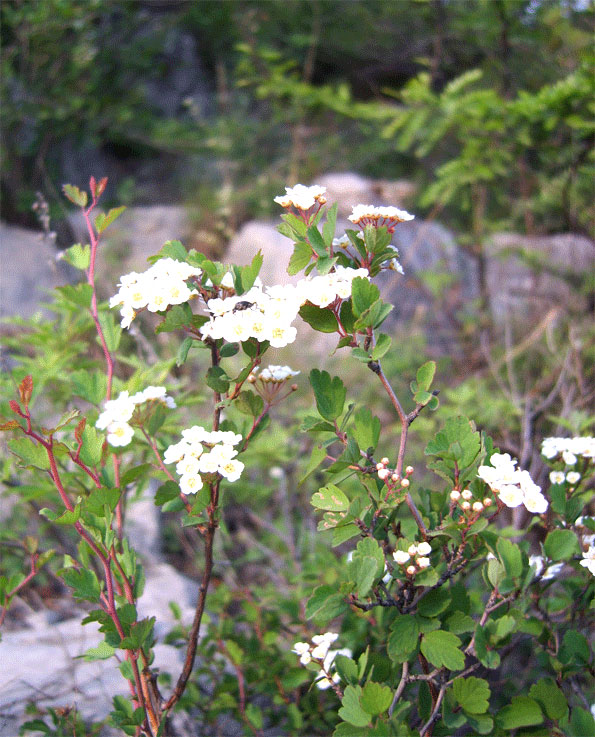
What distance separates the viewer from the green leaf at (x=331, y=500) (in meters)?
0.91

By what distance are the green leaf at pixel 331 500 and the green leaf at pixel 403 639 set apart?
0.19 meters

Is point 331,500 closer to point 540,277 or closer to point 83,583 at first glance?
point 83,583

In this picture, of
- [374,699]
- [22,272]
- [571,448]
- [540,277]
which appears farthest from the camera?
[22,272]

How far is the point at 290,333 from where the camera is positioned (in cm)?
90

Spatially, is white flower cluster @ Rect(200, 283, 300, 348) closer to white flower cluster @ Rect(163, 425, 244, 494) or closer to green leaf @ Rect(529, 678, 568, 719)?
white flower cluster @ Rect(163, 425, 244, 494)

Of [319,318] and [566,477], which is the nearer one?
[319,318]

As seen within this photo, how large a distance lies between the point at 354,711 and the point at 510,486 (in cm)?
38

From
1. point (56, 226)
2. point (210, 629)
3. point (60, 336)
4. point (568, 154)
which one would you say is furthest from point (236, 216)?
point (210, 629)

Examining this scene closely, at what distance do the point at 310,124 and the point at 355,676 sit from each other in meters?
6.08

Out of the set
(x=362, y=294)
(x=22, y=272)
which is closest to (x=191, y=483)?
(x=362, y=294)

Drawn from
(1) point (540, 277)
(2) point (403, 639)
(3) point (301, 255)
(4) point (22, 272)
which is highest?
(3) point (301, 255)

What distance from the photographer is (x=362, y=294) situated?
2.88 ft

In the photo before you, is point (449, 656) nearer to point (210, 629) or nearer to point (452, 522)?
point (452, 522)

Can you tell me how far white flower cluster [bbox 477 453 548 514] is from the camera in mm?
854
